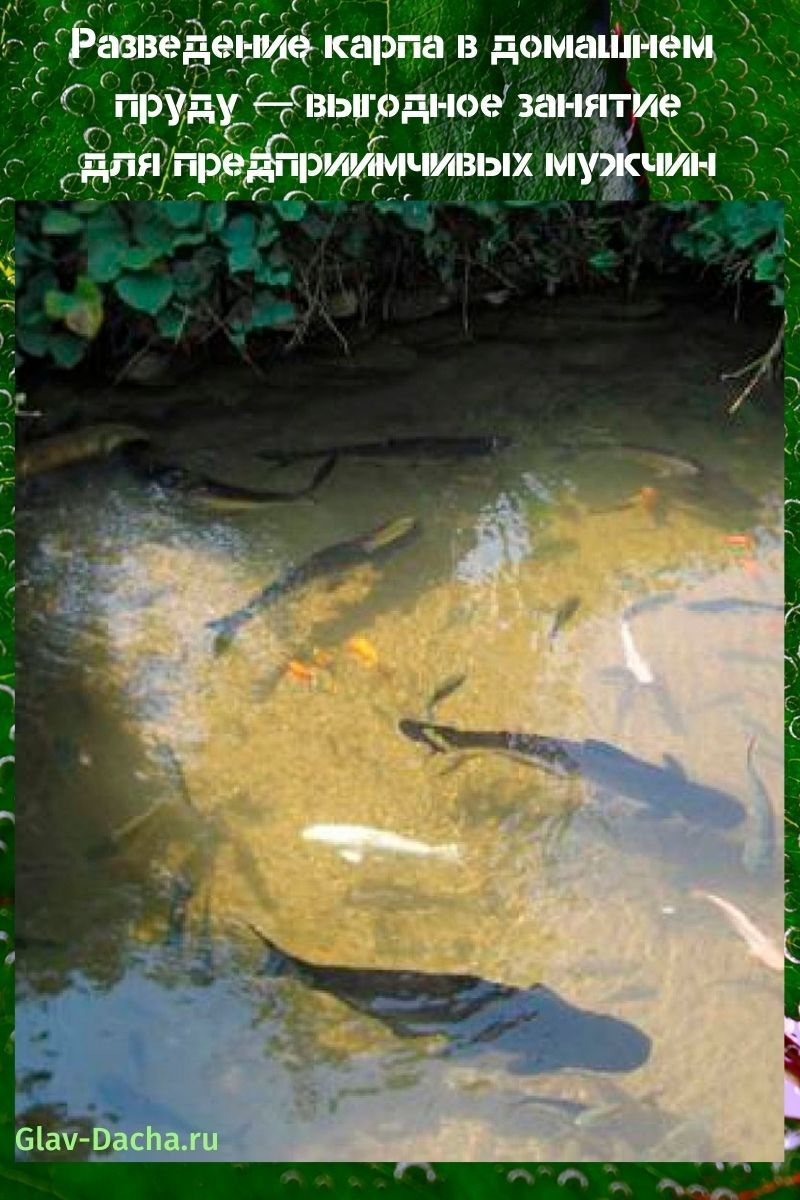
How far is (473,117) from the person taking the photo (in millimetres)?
1215

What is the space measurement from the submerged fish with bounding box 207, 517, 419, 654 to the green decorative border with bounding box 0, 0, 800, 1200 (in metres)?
0.20

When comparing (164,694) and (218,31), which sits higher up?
(218,31)

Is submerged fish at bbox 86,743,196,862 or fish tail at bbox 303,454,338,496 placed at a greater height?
fish tail at bbox 303,454,338,496

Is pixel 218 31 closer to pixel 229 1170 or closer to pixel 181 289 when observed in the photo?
pixel 181 289

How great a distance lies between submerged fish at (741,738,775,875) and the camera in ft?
Result: 3.93

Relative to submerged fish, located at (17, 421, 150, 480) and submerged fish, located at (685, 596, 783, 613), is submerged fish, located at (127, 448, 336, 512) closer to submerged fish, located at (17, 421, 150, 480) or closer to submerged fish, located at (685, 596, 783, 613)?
submerged fish, located at (17, 421, 150, 480)

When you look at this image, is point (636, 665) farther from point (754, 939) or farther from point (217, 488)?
point (217, 488)

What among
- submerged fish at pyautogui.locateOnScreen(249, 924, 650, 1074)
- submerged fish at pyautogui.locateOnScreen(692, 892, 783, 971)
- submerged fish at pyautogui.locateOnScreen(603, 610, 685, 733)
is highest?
submerged fish at pyautogui.locateOnScreen(603, 610, 685, 733)

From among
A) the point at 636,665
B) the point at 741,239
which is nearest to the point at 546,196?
the point at 741,239

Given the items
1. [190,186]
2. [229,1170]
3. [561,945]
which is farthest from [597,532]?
[229,1170]

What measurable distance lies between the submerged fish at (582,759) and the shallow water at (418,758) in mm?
11

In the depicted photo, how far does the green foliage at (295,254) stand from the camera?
3.88ft

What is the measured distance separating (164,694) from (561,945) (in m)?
0.44

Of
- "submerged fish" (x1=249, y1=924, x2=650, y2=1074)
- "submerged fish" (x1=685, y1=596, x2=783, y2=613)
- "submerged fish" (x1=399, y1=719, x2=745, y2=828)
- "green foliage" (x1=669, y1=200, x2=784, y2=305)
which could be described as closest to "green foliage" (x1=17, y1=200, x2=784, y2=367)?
"green foliage" (x1=669, y1=200, x2=784, y2=305)
